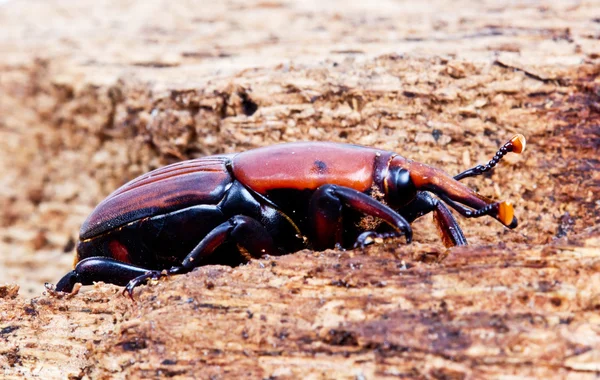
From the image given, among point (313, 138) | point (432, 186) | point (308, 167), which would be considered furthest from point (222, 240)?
point (313, 138)

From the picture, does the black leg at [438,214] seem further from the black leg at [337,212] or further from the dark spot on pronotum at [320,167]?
the dark spot on pronotum at [320,167]

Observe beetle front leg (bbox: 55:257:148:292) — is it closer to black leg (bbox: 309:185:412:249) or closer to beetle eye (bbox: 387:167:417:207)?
black leg (bbox: 309:185:412:249)

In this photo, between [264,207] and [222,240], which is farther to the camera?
[264,207]

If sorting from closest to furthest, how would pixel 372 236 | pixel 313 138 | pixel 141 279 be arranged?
pixel 372 236
pixel 141 279
pixel 313 138

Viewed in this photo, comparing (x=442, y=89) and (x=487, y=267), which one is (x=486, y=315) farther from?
(x=442, y=89)

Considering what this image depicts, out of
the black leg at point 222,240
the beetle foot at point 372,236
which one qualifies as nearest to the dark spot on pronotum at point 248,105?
the black leg at point 222,240

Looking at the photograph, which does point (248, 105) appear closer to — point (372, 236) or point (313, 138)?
point (313, 138)

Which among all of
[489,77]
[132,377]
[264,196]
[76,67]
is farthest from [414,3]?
[132,377]
